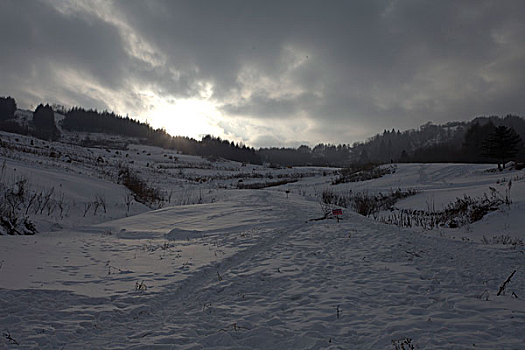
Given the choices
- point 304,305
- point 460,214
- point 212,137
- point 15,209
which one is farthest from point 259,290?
point 212,137

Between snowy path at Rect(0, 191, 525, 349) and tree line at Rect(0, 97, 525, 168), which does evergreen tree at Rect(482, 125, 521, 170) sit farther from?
tree line at Rect(0, 97, 525, 168)

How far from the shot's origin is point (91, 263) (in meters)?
4.25

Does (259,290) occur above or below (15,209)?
above

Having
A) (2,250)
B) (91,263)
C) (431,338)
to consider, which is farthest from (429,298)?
(2,250)

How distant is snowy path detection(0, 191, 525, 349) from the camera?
231 cm

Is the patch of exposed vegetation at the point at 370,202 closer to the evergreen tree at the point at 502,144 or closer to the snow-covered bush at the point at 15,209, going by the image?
the snow-covered bush at the point at 15,209

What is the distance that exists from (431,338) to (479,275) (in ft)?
6.92

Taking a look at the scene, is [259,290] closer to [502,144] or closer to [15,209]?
[15,209]

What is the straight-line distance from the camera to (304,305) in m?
2.94

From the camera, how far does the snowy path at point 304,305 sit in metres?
2.31

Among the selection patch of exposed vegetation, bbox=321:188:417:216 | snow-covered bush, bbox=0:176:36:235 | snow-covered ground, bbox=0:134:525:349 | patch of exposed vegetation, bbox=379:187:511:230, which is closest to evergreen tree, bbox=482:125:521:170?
patch of exposed vegetation, bbox=321:188:417:216

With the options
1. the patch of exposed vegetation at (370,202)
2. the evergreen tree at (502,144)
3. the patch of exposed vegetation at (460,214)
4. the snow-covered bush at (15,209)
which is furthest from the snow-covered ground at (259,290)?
the evergreen tree at (502,144)

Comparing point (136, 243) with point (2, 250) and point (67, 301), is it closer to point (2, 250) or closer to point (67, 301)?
point (2, 250)

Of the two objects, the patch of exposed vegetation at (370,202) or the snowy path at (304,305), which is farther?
the patch of exposed vegetation at (370,202)
